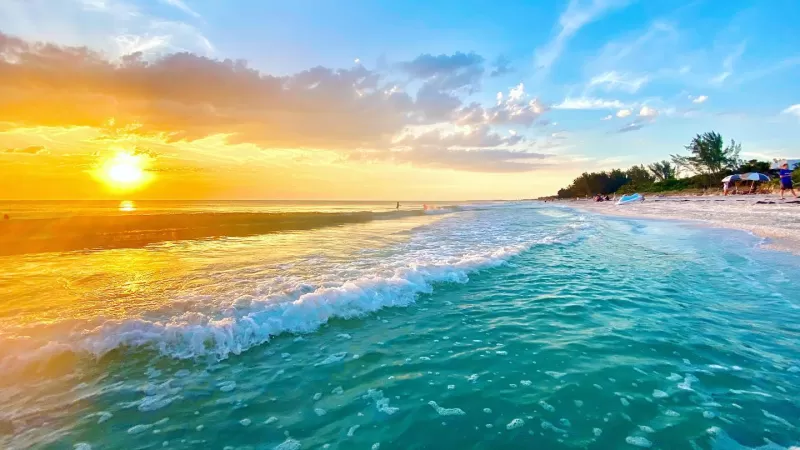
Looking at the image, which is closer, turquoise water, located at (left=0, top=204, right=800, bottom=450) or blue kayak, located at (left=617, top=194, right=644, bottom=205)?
turquoise water, located at (left=0, top=204, right=800, bottom=450)

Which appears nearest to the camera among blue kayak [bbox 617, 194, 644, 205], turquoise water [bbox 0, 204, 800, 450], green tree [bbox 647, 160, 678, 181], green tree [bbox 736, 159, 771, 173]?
turquoise water [bbox 0, 204, 800, 450]

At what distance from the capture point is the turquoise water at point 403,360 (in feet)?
11.4

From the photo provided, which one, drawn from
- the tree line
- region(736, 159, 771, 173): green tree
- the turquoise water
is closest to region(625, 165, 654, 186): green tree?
the tree line

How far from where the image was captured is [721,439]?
3275 millimetres

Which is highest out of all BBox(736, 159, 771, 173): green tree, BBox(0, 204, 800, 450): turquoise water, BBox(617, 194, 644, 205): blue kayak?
BBox(736, 159, 771, 173): green tree

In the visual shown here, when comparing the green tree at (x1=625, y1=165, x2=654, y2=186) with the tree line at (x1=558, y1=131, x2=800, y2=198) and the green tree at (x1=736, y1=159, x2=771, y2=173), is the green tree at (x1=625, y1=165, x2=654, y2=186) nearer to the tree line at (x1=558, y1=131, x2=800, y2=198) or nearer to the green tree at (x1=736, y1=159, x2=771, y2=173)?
the tree line at (x1=558, y1=131, x2=800, y2=198)

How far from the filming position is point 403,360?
16.4 ft

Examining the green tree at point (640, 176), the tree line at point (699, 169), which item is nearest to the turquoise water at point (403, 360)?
the tree line at point (699, 169)

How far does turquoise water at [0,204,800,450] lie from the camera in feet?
11.4

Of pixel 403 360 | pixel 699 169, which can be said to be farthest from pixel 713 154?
pixel 403 360

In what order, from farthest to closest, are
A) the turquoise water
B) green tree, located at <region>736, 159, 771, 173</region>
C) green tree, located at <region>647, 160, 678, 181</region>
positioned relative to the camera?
green tree, located at <region>647, 160, 678, 181</region> < green tree, located at <region>736, 159, 771, 173</region> < the turquoise water

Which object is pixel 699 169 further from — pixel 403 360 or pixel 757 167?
pixel 403 360

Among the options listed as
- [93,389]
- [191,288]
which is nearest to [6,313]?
[191,288]

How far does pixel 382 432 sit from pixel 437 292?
533 centimetres
